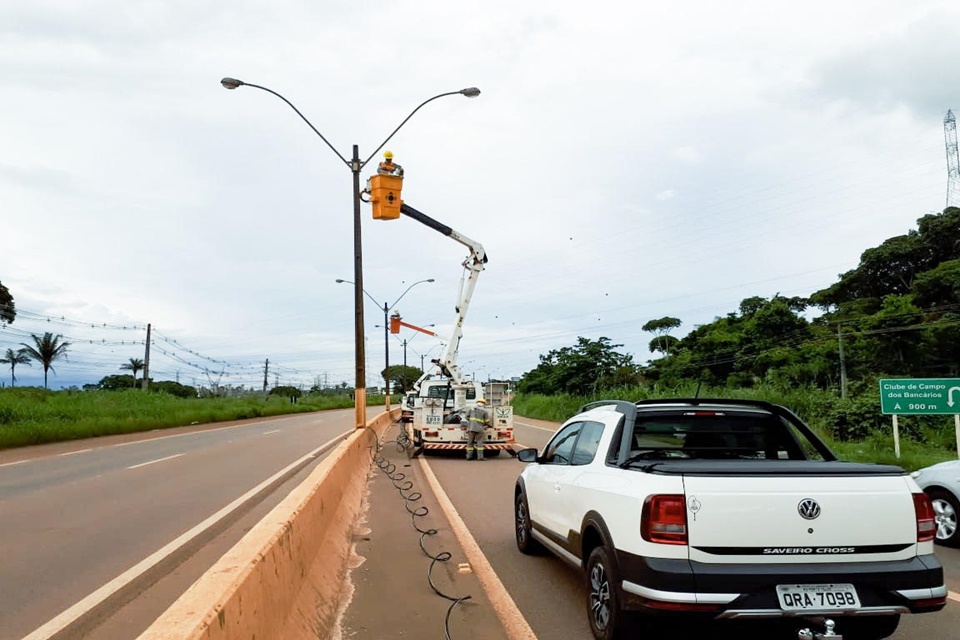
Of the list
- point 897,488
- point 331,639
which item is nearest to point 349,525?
point 331,639

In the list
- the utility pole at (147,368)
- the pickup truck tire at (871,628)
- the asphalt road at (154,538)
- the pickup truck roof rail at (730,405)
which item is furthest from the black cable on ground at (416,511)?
the utility pole at (147,368)

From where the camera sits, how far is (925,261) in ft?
195

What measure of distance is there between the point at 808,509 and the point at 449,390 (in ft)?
56.3

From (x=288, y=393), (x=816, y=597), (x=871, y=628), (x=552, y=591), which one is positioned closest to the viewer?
(x=816, y=597)

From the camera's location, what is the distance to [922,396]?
13445mm

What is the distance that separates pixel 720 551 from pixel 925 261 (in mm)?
65500

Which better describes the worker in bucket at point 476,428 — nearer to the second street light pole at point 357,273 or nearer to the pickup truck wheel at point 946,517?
the second street light pole at point 357,273

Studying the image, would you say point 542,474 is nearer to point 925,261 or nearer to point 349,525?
point 349,525

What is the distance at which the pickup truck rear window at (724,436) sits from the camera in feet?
19.1

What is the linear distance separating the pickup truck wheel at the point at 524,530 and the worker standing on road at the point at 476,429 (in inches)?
402

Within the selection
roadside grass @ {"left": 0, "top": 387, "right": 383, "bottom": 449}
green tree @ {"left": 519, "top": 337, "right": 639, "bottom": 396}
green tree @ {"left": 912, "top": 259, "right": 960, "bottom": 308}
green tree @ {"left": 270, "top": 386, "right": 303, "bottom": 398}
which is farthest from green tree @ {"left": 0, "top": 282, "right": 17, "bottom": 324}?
green tree @ {"left": 912, "top": 259, "right": 960, "bottom": 308}

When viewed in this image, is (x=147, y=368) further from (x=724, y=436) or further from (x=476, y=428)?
(x=724, y=436)

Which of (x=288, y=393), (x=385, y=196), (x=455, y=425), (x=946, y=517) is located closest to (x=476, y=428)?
(x=455, y=425)

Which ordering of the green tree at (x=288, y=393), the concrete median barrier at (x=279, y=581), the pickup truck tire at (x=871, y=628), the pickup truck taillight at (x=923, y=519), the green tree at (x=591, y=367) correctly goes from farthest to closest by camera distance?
the green tree at (x=288, y=393) → the green tree at (x=591, y=367) → the pickup truck tire at (x=871, y=628) → the pickup truck taillight at (x=923, y=519) → the concrete median barrier at (x=279, y=581)
